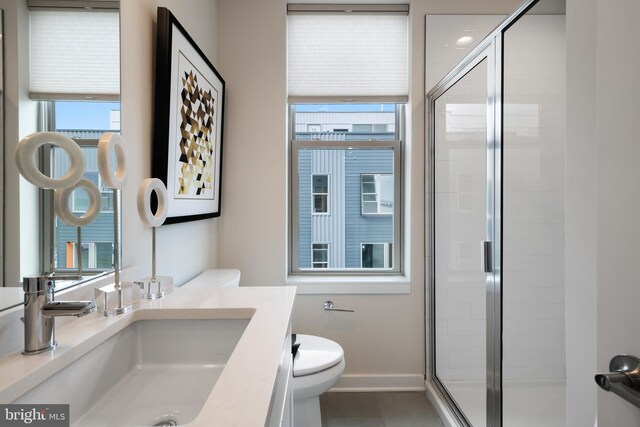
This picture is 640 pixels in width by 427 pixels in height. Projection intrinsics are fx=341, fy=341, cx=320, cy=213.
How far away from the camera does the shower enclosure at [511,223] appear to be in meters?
1.15

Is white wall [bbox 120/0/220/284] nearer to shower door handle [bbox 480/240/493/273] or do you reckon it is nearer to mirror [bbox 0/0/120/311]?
mirror [bbox 0/0/120/311]

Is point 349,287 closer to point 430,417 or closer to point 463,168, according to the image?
point 430,417

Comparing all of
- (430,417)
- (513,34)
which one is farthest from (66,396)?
(430,417)

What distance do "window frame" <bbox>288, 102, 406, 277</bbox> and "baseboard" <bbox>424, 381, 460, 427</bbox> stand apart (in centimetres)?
73

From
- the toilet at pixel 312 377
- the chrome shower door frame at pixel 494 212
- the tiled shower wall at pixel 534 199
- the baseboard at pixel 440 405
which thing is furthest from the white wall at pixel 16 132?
the baseboard at pixel 440 405

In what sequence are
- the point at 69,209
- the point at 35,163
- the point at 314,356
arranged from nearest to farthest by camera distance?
the point at 35,163, the point at 69,209, the point at 314,356

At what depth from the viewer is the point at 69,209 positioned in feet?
2.57

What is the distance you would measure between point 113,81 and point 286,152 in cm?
130

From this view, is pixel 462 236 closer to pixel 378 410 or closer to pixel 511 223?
pixel 511 223

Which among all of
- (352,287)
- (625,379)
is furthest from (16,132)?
(352,287)

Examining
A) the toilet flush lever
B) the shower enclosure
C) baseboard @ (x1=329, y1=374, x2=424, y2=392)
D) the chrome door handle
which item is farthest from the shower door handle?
baseboard @ (x1=329, y1=374, x2=424, y2=392)

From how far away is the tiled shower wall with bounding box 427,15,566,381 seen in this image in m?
1.13

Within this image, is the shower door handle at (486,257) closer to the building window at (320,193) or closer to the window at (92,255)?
the building window at (320,193)

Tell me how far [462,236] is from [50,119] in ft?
5.58
